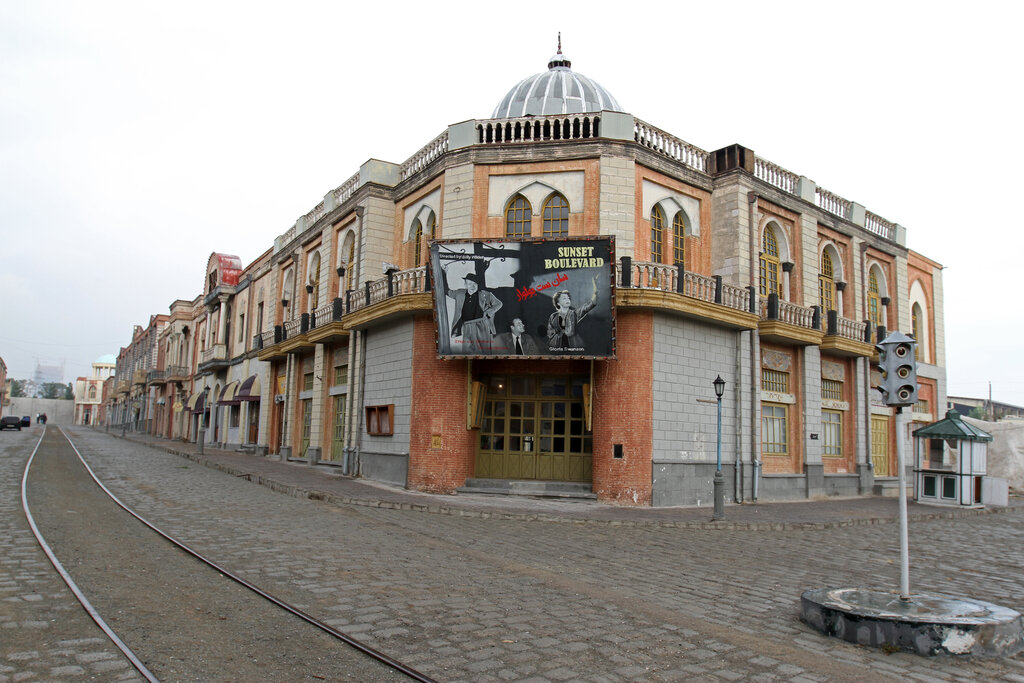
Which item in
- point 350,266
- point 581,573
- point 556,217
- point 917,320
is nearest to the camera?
point 581,573

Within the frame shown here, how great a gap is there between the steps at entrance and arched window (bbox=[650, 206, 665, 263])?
6304mm

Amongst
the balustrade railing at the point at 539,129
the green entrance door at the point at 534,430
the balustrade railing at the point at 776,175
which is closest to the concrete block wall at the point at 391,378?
the green entrance door at the point at 534,430

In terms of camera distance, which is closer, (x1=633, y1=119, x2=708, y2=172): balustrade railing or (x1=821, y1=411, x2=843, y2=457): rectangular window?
(x1=633, y1=119, x2=708, y2=172): balustrade railing

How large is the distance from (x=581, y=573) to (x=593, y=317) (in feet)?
27.6

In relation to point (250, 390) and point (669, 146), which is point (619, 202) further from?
point (250, 390)

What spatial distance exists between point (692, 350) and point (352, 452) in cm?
1037

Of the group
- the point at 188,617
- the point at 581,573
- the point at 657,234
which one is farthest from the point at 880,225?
the point at 188,617

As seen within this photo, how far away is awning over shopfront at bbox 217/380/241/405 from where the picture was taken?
34766 mm

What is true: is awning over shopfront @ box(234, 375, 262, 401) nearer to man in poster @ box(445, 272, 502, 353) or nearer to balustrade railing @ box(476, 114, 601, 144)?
man in poster @ box(445, 272, 502, 353)

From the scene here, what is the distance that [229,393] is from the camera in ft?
118

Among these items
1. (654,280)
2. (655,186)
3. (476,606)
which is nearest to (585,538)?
(476,606)

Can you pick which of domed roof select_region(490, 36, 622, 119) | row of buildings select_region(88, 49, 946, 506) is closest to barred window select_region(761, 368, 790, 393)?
row of buildings select_region(88, 49, 946, 506)

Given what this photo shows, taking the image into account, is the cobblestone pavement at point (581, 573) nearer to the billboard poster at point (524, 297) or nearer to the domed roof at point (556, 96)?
the billboard poster at point (524, 297)

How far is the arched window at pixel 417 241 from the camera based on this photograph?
68.4 ft
